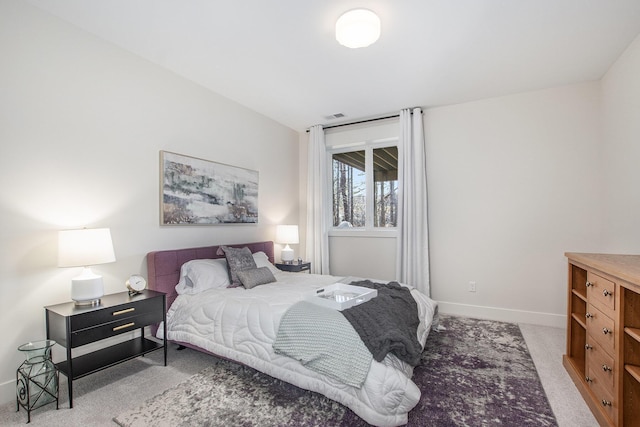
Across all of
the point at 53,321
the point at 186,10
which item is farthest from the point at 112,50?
the point at 53,321

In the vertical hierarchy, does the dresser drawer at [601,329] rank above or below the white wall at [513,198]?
below

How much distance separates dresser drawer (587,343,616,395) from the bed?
1048mm

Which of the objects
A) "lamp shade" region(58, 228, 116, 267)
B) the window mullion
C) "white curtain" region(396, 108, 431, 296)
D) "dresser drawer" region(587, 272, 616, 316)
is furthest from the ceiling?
"dresser drawer" region(587, 272, 616, 316)

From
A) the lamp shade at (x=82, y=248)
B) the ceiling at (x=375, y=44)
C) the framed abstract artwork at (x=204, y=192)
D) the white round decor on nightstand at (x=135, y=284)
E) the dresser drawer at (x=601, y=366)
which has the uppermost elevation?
Answer: the ceiling at (x=375, y=44)

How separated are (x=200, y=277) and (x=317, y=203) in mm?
2285

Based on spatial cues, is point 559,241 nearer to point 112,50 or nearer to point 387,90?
point 387,90

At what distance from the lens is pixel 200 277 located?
2865 mm

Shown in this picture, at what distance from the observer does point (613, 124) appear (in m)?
2.98

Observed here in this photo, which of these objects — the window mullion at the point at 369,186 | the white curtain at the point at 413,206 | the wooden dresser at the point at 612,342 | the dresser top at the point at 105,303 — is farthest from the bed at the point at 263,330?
the window mullion at the point at 369,186

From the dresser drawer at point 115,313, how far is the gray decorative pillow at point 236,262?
69cm

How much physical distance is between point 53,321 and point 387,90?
369cm

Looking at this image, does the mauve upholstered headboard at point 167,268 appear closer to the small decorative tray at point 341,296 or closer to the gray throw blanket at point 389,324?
the small decorative tray at point 341,296

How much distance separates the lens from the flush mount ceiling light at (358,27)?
2188 mm

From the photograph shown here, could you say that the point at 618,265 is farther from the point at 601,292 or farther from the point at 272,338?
the point at 272,338
